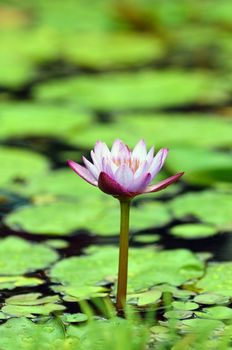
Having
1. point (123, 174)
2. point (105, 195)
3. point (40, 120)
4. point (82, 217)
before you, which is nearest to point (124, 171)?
point (123, 174)

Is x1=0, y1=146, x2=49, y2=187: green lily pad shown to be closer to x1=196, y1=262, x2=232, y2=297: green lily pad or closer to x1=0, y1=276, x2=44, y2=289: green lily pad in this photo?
x1=0, y1=276, x2=44, y2=289: green lily pad

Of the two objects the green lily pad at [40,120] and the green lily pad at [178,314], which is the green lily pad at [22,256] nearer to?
the green lily pad at [178,314]

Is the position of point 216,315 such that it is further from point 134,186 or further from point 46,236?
point 46,236

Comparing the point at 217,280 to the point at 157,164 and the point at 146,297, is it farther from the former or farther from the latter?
the point at 157,164

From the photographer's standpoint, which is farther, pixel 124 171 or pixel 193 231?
pixel 193 231

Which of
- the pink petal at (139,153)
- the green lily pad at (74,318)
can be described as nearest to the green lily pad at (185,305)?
the green lily pad at (74,318)

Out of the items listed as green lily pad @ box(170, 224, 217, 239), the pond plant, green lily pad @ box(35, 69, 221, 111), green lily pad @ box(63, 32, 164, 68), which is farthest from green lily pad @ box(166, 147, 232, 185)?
green lily pad @ box(63, 32, 164, 68)
